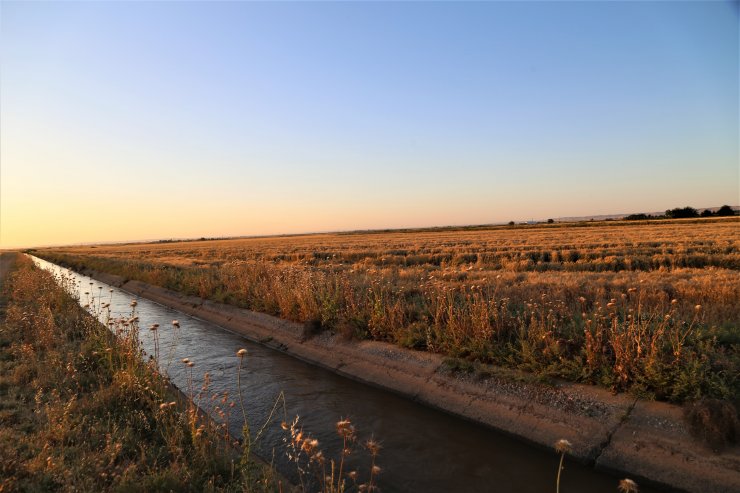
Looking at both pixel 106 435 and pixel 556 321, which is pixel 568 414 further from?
pixel 106 435

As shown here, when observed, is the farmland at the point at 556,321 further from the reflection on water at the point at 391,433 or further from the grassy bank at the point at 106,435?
the grassy bank at the point at 106,435

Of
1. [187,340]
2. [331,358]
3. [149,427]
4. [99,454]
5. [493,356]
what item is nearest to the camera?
[99,454]

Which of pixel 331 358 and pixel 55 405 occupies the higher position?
pixel 55 405

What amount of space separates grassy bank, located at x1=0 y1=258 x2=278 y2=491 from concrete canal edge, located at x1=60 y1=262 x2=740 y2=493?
130 inches

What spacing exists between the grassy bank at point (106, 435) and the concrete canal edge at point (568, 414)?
3311 mm

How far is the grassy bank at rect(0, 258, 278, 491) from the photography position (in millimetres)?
3646

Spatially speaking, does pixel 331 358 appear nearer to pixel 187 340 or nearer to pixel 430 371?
pixel 430 371

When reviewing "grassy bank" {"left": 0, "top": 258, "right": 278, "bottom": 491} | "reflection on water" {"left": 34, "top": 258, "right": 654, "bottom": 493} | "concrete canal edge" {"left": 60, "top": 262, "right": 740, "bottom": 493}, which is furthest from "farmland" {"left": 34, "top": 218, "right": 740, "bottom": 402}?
"grassy bank" {"left": 0, "top": 258, "right": 278, "bottom": 491}

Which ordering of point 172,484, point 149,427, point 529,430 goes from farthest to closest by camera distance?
point 529,430 → point 149,427 → point 172,484

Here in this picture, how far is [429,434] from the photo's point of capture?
5.70 metres

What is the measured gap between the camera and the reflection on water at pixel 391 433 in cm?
465

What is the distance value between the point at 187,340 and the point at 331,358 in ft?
15.5

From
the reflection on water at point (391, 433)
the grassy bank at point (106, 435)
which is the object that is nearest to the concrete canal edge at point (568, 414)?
the reflection on water at point (391, 433)

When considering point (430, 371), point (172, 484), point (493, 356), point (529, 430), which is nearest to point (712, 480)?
point (529, 430)
